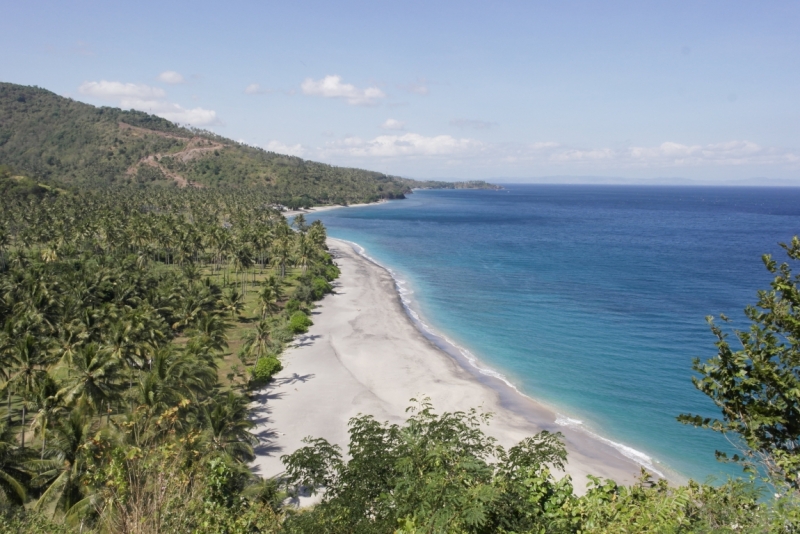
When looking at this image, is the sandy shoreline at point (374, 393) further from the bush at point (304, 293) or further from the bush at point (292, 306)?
the bush at point (304, 293)

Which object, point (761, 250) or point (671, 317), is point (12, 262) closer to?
point (671, 317)

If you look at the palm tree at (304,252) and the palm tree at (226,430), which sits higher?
the palm tree at (304,252)

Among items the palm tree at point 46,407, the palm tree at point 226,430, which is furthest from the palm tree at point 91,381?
the palm tree at point 226,430

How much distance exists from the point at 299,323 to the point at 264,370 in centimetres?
1594

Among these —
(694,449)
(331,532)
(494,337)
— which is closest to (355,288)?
(494,337)

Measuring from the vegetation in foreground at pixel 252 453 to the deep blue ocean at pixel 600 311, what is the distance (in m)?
12.5

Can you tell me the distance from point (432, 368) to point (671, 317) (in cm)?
3847

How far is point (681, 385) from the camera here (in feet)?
159

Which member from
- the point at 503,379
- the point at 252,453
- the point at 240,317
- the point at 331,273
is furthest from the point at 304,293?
the point at 252,453

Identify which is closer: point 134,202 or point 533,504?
point 533,504

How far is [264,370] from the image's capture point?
46656 mm

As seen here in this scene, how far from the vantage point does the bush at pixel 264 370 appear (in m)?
46.4

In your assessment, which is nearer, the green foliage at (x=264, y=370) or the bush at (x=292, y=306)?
the green foliage at (x=264, y=370)

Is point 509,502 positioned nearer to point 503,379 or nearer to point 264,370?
point 264,370
